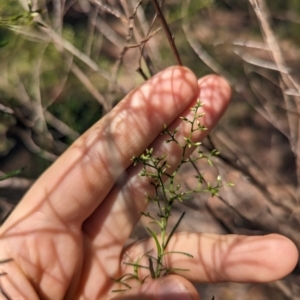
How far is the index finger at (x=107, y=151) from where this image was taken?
1192 mm

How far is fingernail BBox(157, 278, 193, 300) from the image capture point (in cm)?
103

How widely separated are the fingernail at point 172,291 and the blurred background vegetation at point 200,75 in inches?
26.1

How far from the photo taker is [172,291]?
104cm

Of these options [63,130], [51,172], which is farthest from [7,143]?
[51,172]

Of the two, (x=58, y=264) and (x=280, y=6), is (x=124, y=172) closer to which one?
(x=58, y=264)

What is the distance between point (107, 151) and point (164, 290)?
400mm

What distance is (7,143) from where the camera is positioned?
6.22ft

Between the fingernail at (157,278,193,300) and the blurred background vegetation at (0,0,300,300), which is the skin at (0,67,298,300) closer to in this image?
the fingernail at (157,278,193,300)

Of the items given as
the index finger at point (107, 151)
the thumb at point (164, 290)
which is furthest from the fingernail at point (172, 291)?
the index finger at point (107, 151)

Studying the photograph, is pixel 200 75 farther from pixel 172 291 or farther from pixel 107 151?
pixel 172 291

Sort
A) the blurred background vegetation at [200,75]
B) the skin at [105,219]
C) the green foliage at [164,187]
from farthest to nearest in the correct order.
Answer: the blurred background vegetation at [200,75], the skin at [105,219], the green foliage at [164,187]

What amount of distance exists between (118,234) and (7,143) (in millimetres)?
821

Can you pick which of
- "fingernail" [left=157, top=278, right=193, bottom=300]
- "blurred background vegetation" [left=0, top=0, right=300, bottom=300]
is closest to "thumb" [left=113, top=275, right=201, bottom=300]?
"fingernail" [left=157, top=278, right=193, bottom=300]

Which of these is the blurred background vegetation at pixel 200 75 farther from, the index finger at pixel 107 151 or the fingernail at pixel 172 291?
the fingernail at pixel 172 291
